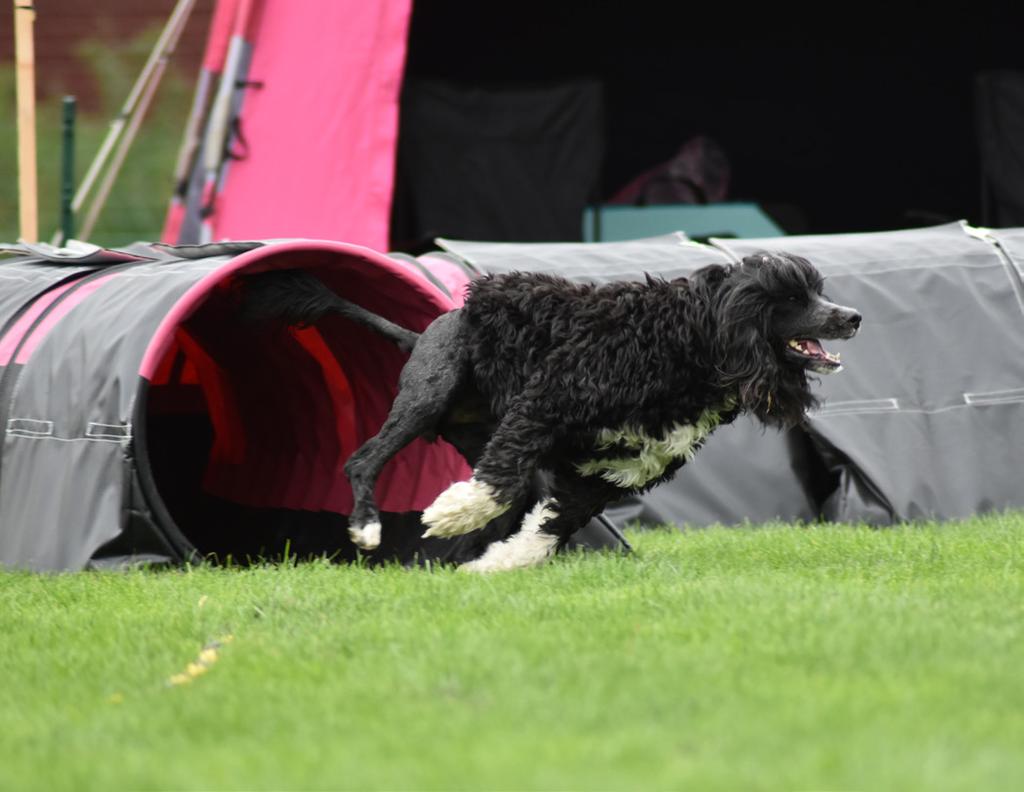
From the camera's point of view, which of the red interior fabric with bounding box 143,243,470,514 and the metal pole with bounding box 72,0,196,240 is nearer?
the red interior fabric with bounding box 143,243,470,514

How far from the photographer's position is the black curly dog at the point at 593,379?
5.32m

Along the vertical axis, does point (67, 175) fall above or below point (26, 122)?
below

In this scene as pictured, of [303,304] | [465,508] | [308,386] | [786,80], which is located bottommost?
[308,386]

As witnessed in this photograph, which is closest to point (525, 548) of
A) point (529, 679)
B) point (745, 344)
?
point (745, 344)

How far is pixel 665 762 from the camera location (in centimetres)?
291

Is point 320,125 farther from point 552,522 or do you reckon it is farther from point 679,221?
point 552,522

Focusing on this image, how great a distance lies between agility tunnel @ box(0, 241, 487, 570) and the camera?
5.67 meters

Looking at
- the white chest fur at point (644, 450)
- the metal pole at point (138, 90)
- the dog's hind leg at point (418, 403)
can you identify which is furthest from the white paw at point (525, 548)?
the metal pole at point (138, 90)

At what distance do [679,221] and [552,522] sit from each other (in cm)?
899

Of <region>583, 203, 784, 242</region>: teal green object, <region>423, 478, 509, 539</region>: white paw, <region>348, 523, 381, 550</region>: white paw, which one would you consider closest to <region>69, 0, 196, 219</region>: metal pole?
<region>583, 203, 784, 242</region>: teal green object

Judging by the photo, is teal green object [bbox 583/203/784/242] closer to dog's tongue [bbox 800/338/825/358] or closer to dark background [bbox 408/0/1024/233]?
dark background [bbox 408/0/1024/233]

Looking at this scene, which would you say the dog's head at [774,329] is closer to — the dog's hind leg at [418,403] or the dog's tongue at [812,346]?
the dog's tongue at [812,346]

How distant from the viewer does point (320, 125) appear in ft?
34.6

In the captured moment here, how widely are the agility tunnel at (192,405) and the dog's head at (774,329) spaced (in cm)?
140
